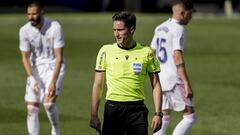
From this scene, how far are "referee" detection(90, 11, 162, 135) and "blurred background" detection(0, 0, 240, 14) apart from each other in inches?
2191

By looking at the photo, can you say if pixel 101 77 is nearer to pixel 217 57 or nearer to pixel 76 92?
pixel 76 92

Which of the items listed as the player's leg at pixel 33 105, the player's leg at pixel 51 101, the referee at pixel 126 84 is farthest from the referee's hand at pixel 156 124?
the player's leg at pixel 33 105

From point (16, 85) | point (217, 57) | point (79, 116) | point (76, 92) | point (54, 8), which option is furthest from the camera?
point (54, 8)

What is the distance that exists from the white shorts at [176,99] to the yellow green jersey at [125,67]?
3.08 meters

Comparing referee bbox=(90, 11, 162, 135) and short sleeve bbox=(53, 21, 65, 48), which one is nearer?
referee bbox=(90, 11, 162, 135)

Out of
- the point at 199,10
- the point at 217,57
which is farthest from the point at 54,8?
the point at 217,57

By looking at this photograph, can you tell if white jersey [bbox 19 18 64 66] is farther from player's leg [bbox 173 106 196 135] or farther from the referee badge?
the referee badge

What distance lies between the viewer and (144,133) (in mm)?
10102

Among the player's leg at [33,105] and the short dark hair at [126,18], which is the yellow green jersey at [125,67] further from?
the player's leg at [33,105]

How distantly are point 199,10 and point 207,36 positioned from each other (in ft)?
91.5

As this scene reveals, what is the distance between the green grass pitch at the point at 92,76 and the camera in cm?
1667

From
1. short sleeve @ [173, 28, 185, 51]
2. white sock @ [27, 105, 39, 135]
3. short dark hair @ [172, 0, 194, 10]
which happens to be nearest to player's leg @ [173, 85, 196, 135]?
short sleeve @ [173, 28, 185, 51]

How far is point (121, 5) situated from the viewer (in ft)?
224

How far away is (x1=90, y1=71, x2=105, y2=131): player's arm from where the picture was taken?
389 inches
